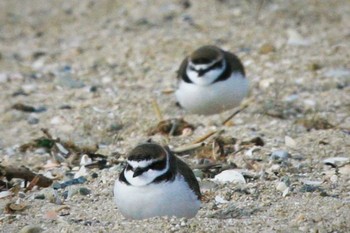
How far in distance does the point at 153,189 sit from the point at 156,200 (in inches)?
2.9

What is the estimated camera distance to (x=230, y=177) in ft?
20.9

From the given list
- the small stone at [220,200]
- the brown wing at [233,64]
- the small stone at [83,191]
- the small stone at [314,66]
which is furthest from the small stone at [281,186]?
the small stone at [314,66]

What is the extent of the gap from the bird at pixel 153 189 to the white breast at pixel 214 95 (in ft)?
8.85

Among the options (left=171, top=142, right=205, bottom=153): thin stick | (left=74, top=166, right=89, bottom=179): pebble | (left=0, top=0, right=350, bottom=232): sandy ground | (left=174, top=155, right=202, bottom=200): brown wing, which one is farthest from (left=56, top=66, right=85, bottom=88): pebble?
(left=174, top=155, right=202, bottom=200): brown wing

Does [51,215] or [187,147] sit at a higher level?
[51,215]

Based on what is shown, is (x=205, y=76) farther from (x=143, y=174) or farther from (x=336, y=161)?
(x=143, y=174)

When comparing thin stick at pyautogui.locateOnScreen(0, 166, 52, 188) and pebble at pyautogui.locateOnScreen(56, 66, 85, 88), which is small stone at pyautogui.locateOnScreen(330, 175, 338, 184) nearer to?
thin stick at pyautogui.locateOnScreen(0, 166, 52, 188)

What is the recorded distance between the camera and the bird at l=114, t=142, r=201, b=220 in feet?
17.8

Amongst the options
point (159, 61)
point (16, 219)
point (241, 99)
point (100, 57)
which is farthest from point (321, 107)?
point (16, 219)

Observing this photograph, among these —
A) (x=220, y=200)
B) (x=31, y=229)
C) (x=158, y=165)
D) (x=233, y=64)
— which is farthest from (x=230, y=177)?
(x=233, y=64)

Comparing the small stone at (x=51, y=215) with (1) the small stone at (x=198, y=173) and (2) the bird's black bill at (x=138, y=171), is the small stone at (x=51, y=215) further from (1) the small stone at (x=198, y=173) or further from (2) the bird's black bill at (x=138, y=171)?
(1) the small stone at (x=198, y=173)

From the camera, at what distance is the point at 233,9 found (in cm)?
1215

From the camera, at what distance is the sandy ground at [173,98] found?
5715 mm

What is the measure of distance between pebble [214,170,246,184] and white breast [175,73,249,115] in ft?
6.23
